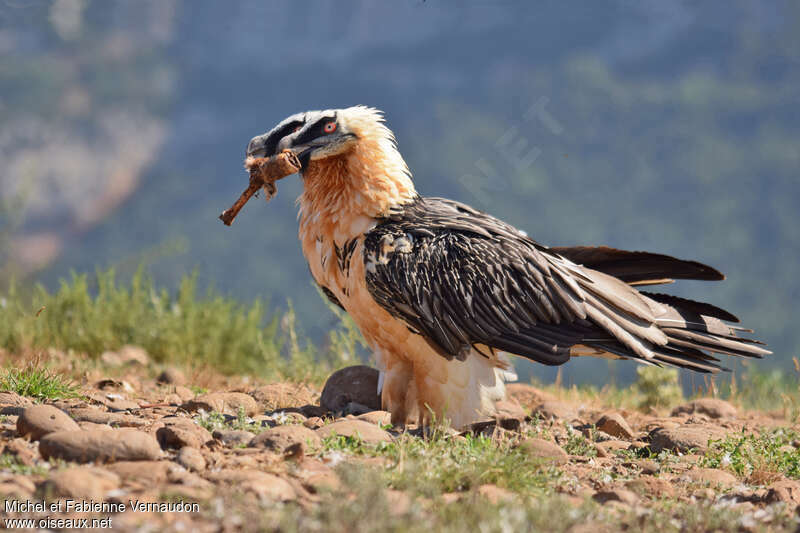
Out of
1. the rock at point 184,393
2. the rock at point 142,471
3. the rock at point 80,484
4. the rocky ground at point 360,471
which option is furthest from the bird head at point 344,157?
the rock at point 80,484

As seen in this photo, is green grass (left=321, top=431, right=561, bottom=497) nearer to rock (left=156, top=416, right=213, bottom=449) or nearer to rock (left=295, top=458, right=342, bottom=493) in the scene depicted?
rock (left=295, top=458, right=342, bottom=493)

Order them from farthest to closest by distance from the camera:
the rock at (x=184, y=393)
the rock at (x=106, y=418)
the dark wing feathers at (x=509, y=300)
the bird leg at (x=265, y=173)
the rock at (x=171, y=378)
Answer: the rock at (x=171, y=378)
the rock at (x=184, y=393)
the bird leg at (x=265, y=173)
the dark wing feathers at (x=509, y=300)
the rock at (x=106, y=418)

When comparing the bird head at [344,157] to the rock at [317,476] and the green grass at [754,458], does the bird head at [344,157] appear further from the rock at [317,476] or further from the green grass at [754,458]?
the green grass at [754,458]

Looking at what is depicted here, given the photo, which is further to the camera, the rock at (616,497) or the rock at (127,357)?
the rock at (127,357)

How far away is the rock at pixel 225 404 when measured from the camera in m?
5.34

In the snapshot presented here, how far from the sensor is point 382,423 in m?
4.87

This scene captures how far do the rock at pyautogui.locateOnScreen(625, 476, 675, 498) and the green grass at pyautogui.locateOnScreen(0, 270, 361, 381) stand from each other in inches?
190

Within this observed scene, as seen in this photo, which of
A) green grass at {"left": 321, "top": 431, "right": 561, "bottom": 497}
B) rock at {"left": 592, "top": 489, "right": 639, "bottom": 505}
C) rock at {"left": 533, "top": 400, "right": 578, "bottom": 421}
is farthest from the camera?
rock at {"left": 533, "top": 400, "right": 578, "bottom": 421}

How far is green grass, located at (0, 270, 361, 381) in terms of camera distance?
9.02m

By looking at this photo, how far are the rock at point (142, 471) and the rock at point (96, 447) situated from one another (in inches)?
Result: 4.7

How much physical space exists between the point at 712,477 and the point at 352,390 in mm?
2517

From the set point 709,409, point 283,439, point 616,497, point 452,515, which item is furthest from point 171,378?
point 452,515

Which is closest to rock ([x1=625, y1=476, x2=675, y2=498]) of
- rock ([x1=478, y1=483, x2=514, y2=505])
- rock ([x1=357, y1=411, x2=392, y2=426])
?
rock ([x1=478, y1=483, x2=514, y2=505])

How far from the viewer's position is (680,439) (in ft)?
17.1
